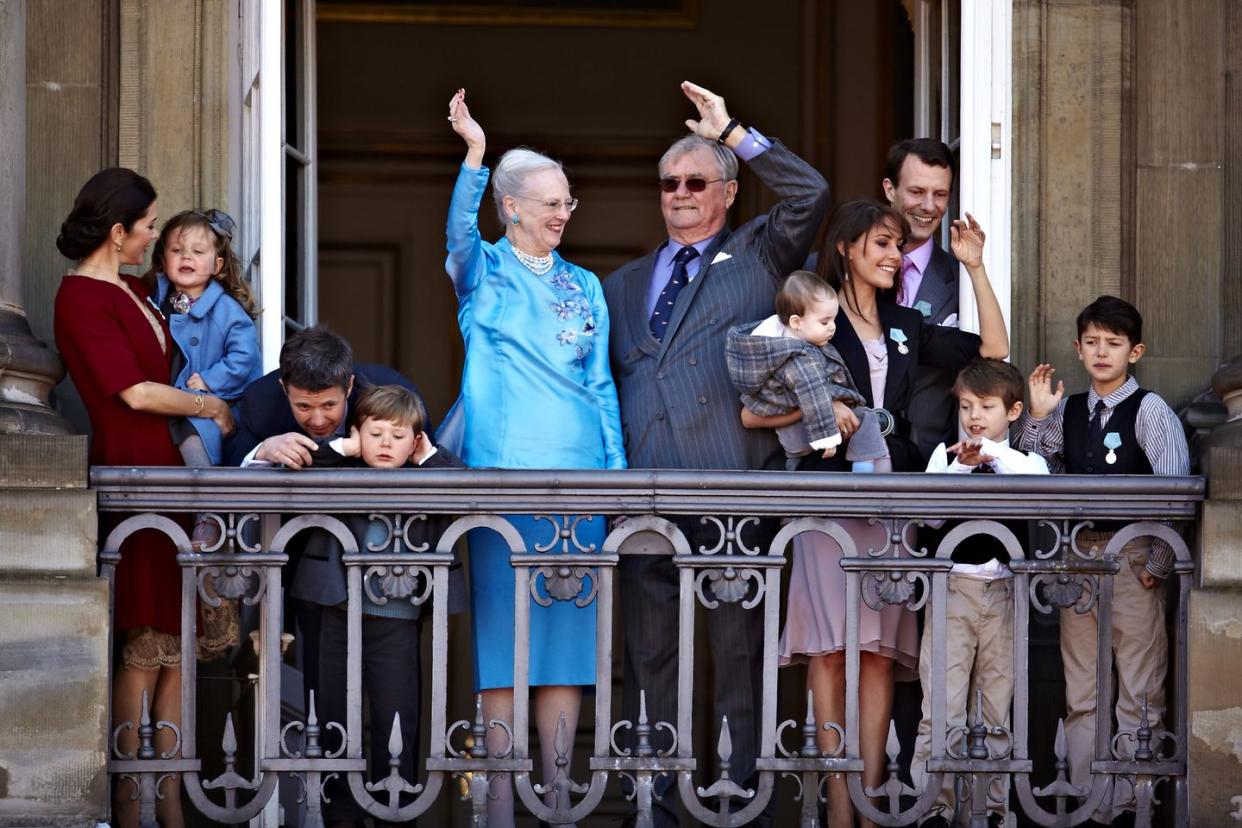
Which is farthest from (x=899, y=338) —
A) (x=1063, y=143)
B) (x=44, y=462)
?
(x=44, y=462)

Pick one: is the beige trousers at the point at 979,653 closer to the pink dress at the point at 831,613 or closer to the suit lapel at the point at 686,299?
the pink dress at the point at 831,613

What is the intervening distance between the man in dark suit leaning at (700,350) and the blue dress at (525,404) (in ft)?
0.40

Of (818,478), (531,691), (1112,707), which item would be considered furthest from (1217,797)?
(531,691)

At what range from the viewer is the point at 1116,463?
691 centimetres

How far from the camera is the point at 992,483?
646 centimetres

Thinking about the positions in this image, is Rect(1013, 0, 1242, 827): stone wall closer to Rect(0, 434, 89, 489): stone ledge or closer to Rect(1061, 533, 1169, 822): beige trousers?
Rect(1061, 533, 1169, 822): beige trousers

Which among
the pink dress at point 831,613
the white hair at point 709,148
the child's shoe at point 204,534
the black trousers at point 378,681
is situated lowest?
the black trousers at point 378,681

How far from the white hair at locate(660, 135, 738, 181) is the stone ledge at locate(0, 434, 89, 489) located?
191cm

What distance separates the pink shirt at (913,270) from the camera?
23.8 ft

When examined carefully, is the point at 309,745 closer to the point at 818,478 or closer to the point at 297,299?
the point at 818,478

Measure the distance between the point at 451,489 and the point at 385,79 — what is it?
5507mm

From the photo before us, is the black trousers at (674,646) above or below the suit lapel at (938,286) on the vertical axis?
below

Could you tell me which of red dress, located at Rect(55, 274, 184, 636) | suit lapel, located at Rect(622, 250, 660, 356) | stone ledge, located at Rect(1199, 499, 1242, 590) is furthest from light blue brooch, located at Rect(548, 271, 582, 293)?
stone ledge, located at Rect(1199, 499, 1242, 590)

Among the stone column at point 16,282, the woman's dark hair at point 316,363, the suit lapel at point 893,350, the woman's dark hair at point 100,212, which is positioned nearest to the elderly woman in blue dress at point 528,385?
the woman's dark hair at point 316,363
